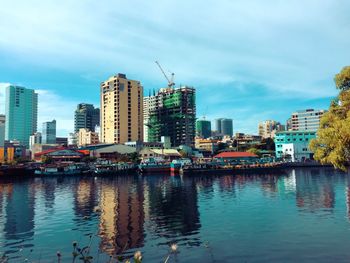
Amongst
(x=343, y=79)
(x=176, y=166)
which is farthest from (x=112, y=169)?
(x=343, y=79)

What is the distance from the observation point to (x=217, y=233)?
2942 centimetres

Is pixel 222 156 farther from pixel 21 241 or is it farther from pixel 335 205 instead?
pixel 21 241

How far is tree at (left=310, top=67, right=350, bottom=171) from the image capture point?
18.2 metres

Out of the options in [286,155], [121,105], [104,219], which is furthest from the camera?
[121,105]

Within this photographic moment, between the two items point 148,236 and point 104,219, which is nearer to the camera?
point 148,236

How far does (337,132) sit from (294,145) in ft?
532

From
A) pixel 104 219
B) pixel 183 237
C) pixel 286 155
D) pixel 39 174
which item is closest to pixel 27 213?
pixel 104 219

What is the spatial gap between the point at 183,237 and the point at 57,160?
132901mm

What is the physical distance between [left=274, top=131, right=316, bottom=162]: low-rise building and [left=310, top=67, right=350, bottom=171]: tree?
512ft

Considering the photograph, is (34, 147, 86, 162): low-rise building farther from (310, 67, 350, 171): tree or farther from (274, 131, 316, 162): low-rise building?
(310, 67, 350, 171): tree

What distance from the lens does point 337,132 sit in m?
18.3

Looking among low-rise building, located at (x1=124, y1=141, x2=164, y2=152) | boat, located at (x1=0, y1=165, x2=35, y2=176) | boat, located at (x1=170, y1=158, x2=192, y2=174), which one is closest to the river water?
boat, located at (x1=170, y1=158, x2=192, y2=174)

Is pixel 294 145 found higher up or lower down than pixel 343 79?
higher up

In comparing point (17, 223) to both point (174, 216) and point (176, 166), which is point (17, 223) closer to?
point (174, 216)
